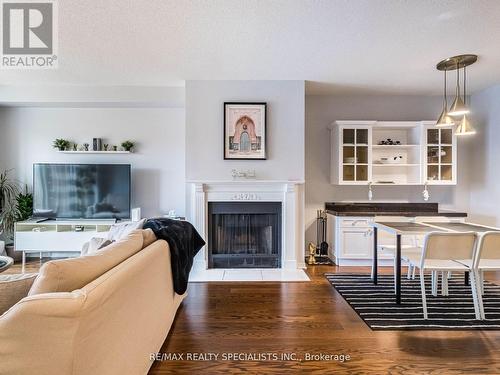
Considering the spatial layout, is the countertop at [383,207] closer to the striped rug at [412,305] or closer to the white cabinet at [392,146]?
the white cabinet at [392,146]

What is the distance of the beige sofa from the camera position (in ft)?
2.86

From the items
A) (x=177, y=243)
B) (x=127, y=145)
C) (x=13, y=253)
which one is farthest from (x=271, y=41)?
(x=13, y=253)

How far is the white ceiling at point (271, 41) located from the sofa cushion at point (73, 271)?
1.97 metres

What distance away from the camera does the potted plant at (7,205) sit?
4.17 meters

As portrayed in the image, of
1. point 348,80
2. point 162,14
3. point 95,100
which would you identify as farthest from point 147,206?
point 348,80

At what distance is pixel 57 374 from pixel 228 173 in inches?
121

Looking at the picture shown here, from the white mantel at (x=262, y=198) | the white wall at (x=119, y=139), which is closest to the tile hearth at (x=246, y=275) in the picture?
the white mantel at (x=262, y=198)

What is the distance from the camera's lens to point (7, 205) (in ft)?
14.0

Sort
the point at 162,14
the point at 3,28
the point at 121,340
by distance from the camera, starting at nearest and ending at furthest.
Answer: the point at 121,340, the point at 162,14, the point at 3,28

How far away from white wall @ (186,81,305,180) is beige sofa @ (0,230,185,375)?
221cm

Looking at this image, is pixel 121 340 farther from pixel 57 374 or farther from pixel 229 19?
pixel 229 19

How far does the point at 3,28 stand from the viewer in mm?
2500

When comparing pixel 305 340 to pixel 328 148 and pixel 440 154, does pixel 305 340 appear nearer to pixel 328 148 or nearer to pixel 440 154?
pixel 328 148

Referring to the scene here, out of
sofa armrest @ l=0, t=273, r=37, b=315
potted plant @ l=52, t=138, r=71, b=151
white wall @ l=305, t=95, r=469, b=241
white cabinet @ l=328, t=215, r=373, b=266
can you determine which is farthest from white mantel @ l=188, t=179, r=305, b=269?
sofa armrest @ l=0, t=273, r=37, b=315
